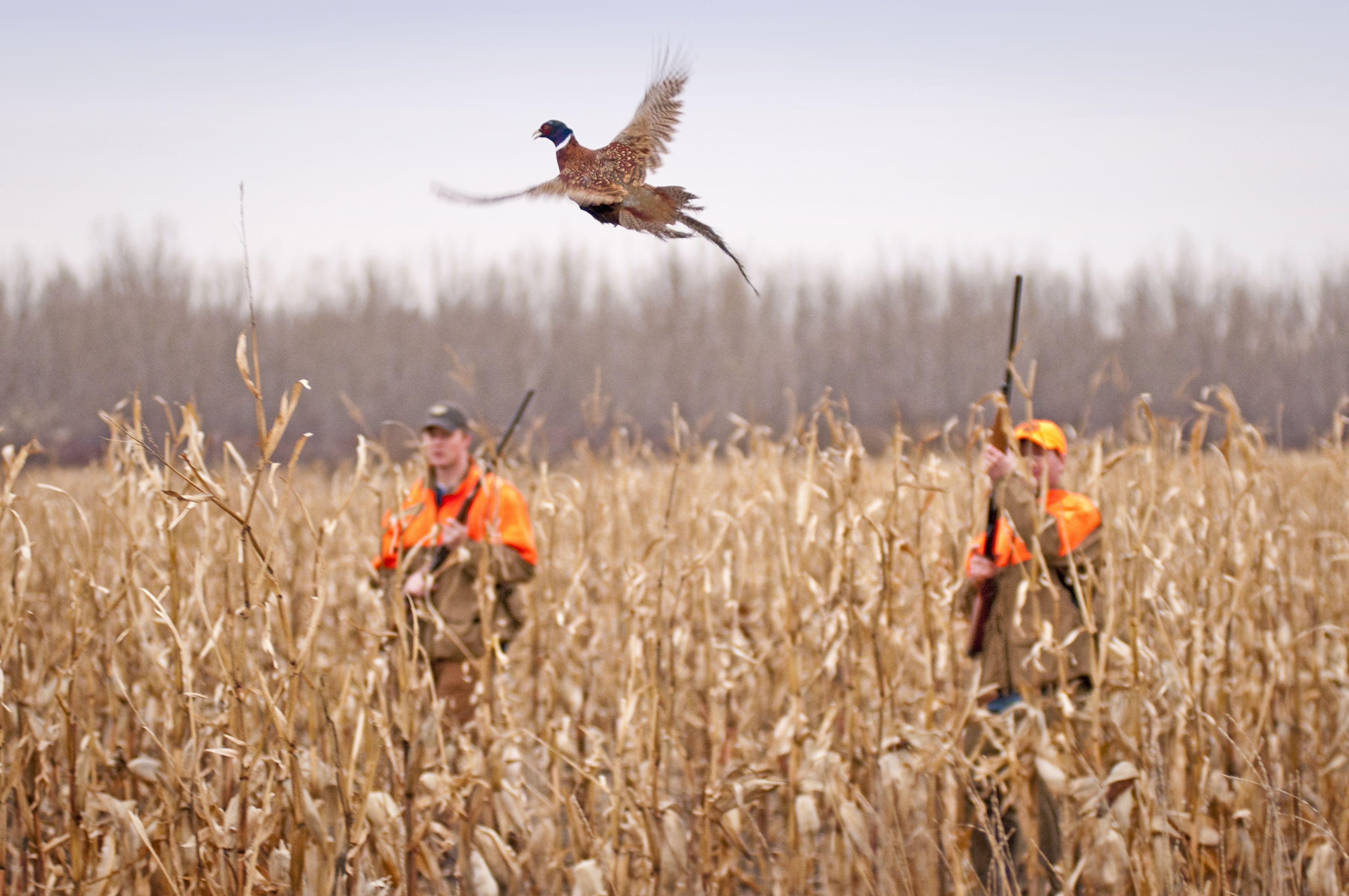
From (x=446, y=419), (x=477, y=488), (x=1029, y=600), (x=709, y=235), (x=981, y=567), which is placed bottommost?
(x=1029, y=600)

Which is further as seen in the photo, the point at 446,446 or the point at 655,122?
the point at 446,446

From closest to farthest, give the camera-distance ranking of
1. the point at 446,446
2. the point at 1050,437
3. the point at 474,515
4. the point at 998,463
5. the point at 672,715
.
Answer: the point at 672,715 < the point at 998,463 < the point at 1050,437 < the point at 474,515 < the point at 446,446

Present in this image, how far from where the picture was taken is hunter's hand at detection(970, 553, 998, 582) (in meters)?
3.26

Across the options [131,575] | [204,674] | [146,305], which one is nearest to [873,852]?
[131,575]

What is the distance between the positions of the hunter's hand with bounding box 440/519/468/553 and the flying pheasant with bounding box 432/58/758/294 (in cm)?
291

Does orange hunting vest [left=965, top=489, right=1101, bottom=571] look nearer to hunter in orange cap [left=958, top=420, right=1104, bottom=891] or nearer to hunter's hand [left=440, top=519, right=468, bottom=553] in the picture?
hunter in orange cap [left=958, top=420, right=1104, bottom=891]

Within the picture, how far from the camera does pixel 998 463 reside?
3.05 m

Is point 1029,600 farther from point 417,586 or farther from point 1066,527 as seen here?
point 417,586

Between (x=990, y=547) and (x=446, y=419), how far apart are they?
7.60ft

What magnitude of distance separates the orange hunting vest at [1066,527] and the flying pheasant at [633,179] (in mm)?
2578

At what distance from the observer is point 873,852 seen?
3.29 meters

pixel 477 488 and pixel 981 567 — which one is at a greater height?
pixel 477 488

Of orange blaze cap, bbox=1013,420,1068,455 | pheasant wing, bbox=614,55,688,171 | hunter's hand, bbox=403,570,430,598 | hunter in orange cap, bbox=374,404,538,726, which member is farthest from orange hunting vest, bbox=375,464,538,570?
pheasant wing, bbox=614,55,688,171

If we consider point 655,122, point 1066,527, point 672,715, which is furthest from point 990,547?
point 655,122
